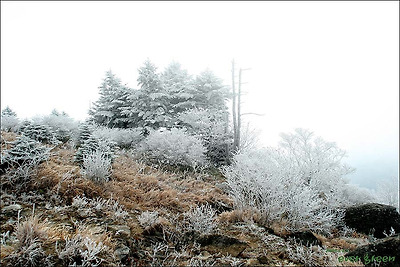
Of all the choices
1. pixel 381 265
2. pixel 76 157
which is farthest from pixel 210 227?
pixel 76 157

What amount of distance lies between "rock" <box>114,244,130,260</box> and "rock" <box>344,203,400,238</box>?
6993 millimetres

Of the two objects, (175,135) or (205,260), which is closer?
(205,260)

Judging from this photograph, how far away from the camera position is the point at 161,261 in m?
3.45

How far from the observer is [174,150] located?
10133 mm

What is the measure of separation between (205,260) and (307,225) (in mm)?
3209

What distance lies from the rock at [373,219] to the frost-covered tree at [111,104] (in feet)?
43.2

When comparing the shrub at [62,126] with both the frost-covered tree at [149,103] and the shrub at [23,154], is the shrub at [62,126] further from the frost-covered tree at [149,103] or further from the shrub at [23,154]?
the shrub at [23,154]

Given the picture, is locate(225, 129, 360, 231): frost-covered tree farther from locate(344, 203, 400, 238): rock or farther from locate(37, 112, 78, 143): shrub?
locate(37, 112, 78, 143): shrub

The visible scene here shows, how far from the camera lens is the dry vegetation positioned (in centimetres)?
313

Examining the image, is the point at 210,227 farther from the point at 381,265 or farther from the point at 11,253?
the point at 11,253

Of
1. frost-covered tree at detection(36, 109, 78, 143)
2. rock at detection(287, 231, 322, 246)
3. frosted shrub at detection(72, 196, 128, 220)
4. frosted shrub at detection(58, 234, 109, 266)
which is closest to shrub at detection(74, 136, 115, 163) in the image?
frosted shrub at detection(72, 196, 128, 220)

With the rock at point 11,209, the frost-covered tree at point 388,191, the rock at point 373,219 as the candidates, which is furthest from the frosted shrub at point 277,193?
the frost-covered tree at point 388,191

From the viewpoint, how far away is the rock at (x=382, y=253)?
136 inches

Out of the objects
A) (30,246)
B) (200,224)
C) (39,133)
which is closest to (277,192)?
(200,224)
